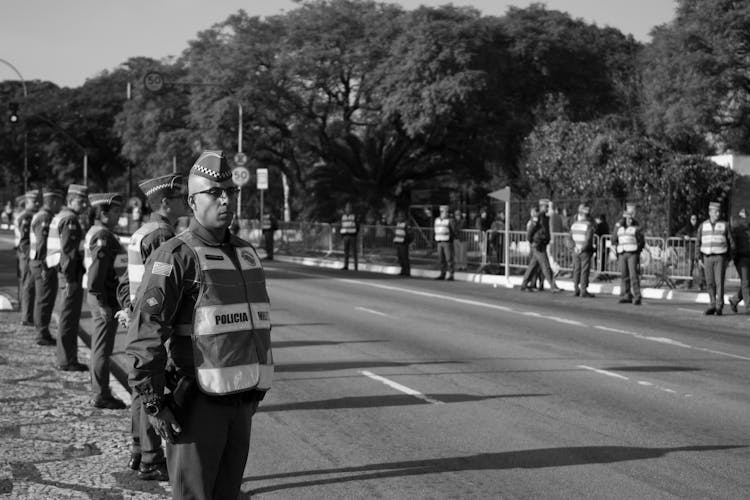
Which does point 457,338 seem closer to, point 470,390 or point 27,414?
point 470,390

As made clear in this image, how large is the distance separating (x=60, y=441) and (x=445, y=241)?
63.3 feet

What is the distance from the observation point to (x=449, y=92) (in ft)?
118

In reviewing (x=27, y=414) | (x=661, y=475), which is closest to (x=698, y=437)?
(x=661, y=475)

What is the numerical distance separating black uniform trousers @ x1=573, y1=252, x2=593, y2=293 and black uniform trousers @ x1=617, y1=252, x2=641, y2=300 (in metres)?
1.14

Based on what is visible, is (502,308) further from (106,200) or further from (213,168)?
(213,168)

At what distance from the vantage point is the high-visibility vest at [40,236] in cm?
1220

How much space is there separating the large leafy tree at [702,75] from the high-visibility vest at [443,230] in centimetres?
1985

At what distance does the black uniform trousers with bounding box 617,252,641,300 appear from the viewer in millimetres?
19156

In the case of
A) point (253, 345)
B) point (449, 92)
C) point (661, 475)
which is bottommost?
point (661, 475)

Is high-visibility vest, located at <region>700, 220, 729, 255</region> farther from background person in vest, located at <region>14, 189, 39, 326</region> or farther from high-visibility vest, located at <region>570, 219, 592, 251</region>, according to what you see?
background person in vest, located at <region>14, 189, 39, 326</region>

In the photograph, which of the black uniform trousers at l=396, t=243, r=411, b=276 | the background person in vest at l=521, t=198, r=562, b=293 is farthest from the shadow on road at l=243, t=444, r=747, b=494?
the black uniform trousers at l=396, t=243, r=411, b=276

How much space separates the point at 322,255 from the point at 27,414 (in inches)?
1147

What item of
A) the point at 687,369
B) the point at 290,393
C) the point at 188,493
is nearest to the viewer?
the point at 188,493

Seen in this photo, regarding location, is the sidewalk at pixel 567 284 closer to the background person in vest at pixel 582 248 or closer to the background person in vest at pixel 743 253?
the background person in vest at pixel 582 248
